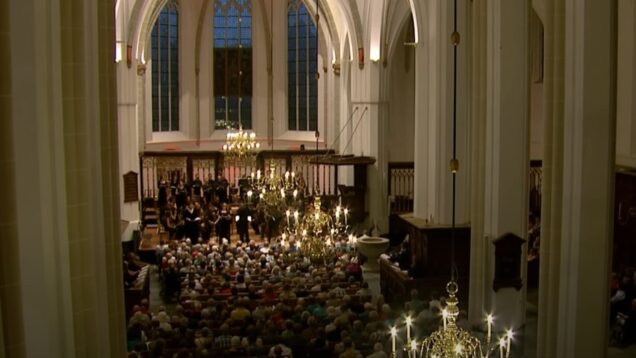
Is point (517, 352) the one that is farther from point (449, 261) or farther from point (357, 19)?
point (357, 19)

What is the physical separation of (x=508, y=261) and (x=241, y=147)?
59.6 ft

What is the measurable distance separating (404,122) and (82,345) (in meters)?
26.2

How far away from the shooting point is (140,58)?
3009 cm

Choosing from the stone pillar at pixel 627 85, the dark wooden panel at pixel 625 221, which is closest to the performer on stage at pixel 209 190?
the dark wooden panel at pixel 625 221

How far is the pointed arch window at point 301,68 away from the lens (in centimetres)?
3781

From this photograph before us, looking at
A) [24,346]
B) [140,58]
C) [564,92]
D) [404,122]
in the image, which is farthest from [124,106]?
[24,346]

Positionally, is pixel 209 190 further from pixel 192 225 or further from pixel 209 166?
pixel 192 225

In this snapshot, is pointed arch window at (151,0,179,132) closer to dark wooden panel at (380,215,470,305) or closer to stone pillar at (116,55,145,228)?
stone pillar at (116,55,145,228)

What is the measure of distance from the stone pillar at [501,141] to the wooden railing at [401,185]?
1352 cm

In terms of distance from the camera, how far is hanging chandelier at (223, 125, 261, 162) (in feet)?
105

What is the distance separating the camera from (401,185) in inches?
1213

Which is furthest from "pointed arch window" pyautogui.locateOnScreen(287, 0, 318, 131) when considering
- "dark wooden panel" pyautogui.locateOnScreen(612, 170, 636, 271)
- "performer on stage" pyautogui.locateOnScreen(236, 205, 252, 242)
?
"dark wooden panel" pyautogui.locateOnScreen(612, 170, 636, 271)

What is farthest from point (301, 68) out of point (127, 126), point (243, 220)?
point (243, 220)

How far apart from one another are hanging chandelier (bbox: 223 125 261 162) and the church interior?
0.11 m
